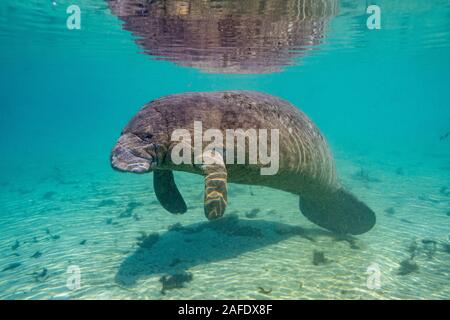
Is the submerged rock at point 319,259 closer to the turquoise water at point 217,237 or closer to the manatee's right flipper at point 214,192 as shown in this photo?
the turquoise water at point 217,237

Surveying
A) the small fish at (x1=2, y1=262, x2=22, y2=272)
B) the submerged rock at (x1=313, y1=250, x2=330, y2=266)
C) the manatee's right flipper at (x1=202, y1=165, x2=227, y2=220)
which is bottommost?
the small fish at (x1=2, y1=262, x2=22, y2=272)

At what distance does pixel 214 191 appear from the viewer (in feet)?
15.6

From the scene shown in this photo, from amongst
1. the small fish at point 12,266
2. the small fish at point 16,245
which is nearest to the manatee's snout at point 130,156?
the small fish at point 12,266

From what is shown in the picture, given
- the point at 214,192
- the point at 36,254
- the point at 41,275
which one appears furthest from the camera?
the point at 36,254

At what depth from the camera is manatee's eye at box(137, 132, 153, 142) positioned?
4777 millimetres

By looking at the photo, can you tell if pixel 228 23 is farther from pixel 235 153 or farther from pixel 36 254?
pixel 36 254

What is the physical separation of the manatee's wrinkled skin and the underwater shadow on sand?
7615 mm

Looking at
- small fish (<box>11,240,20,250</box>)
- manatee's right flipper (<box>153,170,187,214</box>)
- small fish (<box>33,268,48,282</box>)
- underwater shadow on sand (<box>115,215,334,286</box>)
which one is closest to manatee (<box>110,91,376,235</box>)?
manatee's right flipper (<box>153,170,187,214</box>)

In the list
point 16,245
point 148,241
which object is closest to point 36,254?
point 16,245

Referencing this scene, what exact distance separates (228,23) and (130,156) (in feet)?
33.7

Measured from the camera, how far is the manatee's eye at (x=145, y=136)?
478 centimetres

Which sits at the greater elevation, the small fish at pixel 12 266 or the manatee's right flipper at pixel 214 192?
the manatee's right flipper at pixel 214 192

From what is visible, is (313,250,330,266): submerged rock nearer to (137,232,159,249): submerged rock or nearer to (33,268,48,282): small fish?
(137,232,159,249): submerged rock

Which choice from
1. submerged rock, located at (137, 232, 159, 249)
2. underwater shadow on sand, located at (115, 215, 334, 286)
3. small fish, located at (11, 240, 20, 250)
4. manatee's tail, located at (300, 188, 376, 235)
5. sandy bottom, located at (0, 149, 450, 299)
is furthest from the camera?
small fish, located at (11, 240, 20, 250)
